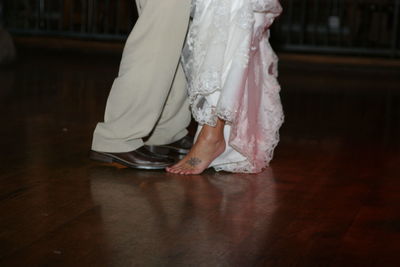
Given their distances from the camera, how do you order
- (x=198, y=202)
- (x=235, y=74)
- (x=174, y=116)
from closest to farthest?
1. (x=198, y=202)
2. (x=235, y=74)
3. (x=174, y=116)

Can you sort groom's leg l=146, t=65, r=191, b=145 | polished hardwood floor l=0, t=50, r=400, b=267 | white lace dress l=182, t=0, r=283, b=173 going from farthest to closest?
1. groom's leg l=146, t=65, r=191, b=145
2. white lace dress l=182, t=0, r=283, b=173
3. polished hardwood floor l=0, t=50, r=400, b=267

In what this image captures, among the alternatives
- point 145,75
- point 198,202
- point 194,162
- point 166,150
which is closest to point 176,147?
point 166,150

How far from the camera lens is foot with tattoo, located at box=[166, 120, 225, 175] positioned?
109 inches

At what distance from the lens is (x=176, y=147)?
10.2 feet

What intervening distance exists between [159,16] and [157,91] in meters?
0.25

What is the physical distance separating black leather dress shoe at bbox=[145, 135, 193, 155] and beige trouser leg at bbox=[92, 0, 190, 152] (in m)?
0.23

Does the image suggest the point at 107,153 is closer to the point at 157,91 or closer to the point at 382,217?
the point at 157,91

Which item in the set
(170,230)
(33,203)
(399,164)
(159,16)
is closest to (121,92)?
(159,16)

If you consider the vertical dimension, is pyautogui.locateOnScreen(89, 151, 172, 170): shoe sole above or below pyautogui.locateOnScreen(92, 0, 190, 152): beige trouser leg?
below

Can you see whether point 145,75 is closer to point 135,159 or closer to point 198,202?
point 135,159

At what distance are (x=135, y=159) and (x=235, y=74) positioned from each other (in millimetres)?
456

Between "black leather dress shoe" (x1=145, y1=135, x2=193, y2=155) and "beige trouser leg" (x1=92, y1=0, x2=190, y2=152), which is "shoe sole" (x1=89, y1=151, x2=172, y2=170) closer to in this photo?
"beige trouser leg" (x1=92, y1=0, x2=190, y2=152)

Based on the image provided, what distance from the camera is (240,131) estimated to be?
9.26ft

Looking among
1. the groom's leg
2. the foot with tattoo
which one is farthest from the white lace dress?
the groom's leg
